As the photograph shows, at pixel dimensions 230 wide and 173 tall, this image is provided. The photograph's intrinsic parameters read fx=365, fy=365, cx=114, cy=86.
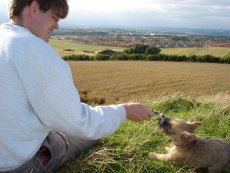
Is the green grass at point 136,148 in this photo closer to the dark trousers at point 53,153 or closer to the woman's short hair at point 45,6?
the dark trousers at point 53,153

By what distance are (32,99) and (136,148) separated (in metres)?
2.13

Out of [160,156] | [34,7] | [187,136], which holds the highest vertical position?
[34,7]

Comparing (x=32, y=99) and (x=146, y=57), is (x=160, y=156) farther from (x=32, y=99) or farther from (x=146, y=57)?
(x=146, y=57)

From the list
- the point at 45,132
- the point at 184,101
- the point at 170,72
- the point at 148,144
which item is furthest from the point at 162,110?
the point at 170,72

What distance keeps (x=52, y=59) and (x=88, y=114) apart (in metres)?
0.61

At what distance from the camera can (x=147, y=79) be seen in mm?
45156

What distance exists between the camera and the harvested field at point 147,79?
36469 millimetres

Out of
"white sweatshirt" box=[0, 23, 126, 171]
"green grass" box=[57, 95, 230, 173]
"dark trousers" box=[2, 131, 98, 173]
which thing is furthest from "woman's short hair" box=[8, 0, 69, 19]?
"green grass" box=[57, 95, 230, 173]

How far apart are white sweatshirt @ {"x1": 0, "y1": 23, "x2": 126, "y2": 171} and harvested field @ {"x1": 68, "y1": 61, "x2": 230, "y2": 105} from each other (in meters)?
28.9

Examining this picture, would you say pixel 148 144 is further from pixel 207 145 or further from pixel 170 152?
pixel 207 145

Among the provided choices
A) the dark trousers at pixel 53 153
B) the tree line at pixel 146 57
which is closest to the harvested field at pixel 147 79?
the tree line at pixel 146 57

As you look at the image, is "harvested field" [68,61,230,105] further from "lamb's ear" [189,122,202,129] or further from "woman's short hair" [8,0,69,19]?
"woman's short hair" [8,0,69,19]

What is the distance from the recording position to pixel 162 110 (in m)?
8.77

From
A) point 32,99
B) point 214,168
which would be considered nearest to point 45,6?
point 32,99
